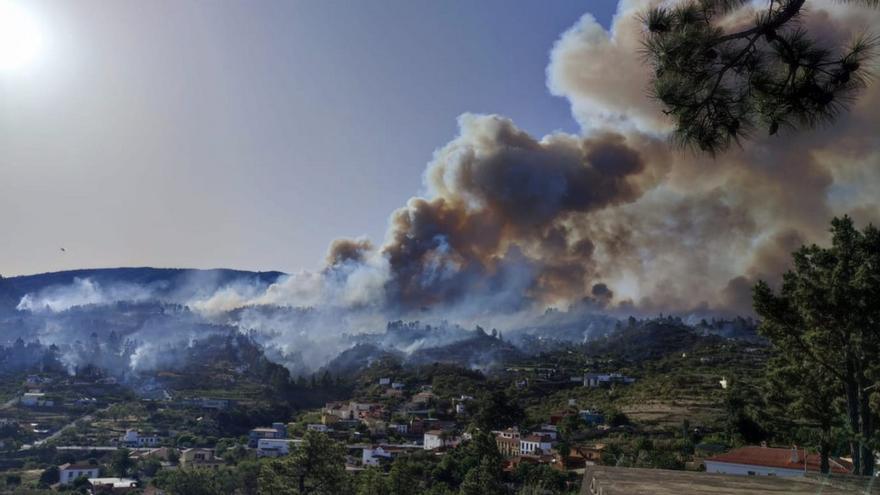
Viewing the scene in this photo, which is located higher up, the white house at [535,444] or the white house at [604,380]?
the white house at [604,380]

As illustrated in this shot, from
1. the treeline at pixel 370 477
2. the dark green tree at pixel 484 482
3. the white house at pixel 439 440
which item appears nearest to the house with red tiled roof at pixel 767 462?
the treeline at pixel 370 477

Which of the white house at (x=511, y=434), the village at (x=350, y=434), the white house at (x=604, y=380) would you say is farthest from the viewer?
the white house at (x=604, y=380)

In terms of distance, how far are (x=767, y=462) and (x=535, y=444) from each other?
24093 mm

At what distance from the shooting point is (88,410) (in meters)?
79.3

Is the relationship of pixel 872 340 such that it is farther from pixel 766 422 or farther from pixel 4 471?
pixel 4 471

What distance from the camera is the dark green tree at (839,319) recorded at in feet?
45.3

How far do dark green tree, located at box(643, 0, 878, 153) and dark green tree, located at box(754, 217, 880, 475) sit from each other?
28.9 ft

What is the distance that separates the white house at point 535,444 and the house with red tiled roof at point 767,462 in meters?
21.0

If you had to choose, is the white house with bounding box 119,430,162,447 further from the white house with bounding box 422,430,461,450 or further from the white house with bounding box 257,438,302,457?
the white house with bounding box 422,430,461,450

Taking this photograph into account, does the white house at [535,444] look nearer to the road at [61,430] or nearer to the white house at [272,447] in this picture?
the white house at [272,447]

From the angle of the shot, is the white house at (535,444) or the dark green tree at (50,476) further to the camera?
the white house at (535,444)

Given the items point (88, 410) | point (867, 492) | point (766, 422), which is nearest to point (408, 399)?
point (88, 410)

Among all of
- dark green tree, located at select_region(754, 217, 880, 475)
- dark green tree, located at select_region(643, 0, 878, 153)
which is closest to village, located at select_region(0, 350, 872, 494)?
dark green tree, located at select_region(754, 217, 880, 475)

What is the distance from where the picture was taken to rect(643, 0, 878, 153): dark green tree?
6.36m
